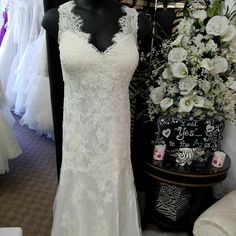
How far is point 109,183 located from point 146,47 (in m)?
0.87

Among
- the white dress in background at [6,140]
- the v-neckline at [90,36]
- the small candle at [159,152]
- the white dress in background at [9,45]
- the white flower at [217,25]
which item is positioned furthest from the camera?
the white dress in background at [6,140]

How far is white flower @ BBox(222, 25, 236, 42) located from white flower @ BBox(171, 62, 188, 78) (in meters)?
0.23

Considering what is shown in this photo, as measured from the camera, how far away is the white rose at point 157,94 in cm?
144

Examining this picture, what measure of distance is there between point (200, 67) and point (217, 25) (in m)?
0.21

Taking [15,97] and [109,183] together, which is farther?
[15,97]

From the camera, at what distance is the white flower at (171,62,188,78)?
4.38 ft

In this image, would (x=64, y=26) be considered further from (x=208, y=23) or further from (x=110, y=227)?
(x=110, y=227)

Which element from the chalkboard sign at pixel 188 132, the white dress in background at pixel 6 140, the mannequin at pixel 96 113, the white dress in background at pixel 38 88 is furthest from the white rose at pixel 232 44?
the white dress in background at pixel 6 140

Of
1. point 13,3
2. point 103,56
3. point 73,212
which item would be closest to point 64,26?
point 103,56

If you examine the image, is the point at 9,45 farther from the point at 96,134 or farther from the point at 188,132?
the point at 188,132

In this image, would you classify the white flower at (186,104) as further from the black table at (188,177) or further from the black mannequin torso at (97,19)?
the black mannequin torso at (97,19)

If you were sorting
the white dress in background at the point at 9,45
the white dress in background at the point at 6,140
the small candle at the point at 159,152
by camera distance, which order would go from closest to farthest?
the small candle at the point at 159,152 < the white dress in background at the point at 9,45 < the white dress in background at the point at 6,140

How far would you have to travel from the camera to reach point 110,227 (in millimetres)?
1291

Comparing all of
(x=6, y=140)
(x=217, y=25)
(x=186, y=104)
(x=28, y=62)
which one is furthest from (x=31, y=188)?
(x=217, y=25)
